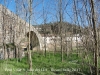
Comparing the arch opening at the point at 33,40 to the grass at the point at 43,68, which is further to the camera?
the arch opening at the point at 33,40

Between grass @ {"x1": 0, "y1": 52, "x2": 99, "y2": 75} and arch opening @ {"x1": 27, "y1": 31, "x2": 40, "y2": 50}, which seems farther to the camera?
arch opening @ {"x1": 27, "y1": 31, "x2": 40, "y2": 50}

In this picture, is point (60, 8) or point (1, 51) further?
point (60, 8)

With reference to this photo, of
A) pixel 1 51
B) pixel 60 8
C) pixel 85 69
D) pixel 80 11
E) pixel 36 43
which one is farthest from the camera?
pixel 36 43

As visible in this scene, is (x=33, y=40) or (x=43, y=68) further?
(x=33, y=40)

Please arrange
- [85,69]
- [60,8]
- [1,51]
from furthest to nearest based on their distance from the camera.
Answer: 1. [60,8]
2. [1,51]
3. [85,69]

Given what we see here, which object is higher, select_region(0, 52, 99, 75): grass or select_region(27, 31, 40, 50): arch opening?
select_region(27, 31, 40, 50): arch opening

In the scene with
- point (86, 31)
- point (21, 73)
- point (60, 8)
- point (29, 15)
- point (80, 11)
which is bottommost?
point (21, 73)

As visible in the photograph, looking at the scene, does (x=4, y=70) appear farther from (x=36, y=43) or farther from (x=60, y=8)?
(x=36, y=43)

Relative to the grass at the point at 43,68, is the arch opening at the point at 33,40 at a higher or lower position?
higher

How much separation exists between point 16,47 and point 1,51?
5.54 feet

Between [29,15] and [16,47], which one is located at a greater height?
[29,15]

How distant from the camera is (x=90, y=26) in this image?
351cm

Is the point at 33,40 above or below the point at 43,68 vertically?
above

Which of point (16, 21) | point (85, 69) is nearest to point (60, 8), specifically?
point (16, 21)
